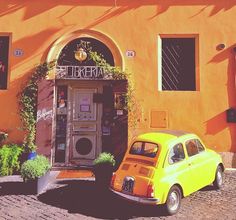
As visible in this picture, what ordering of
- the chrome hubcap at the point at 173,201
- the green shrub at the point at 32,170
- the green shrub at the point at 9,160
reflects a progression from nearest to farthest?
the chrome hubcap at the point at 173,201, the green shrub at the point at 32,170, the green shrub at the point at 9,160

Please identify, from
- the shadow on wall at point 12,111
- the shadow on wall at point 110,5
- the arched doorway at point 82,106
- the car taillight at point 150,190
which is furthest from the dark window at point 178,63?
the car taillight at point 150,190

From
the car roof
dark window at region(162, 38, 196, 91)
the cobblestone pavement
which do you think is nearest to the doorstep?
the cobblestone pavement

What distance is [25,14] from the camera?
10188 mm

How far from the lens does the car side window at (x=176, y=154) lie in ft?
23.2

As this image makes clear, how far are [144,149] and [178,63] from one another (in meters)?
4.03

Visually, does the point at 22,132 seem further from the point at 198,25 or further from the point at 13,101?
the point at 198,25

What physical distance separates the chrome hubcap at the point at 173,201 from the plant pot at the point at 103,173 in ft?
6.33

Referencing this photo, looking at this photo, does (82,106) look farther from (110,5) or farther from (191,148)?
(191,148)

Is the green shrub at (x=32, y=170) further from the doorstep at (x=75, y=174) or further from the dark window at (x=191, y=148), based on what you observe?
the dark window at (x=191, y=148)

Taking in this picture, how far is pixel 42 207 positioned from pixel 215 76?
6230 millimetres

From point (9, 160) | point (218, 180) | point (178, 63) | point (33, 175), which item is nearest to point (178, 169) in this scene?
point (218, 180)

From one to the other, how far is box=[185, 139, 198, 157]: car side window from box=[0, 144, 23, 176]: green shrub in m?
4.71

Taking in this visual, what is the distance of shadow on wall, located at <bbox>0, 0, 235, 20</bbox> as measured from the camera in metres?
10.1

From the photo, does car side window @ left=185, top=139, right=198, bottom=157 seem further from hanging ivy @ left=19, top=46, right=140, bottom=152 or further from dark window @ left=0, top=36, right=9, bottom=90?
dark window @ left=0, top=36, right=9, bottom=90
